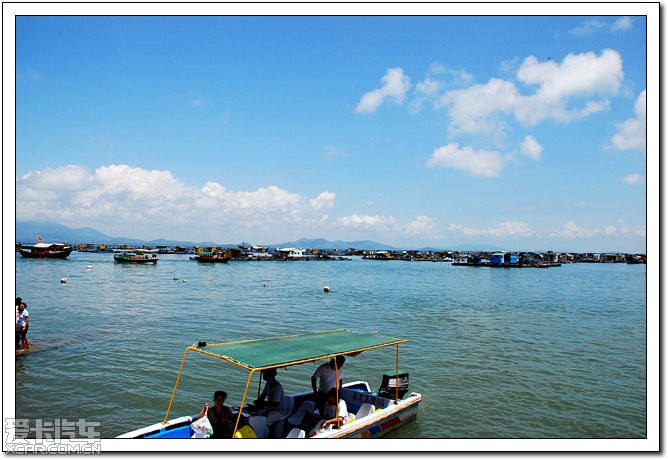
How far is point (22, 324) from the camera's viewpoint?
16.2m

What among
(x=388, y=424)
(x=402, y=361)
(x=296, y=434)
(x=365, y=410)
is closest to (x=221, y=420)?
(x=296, y=434)

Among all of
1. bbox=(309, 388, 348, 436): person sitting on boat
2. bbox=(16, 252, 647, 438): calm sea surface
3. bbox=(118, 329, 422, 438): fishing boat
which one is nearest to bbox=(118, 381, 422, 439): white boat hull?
bbox=(118, 329, 422, 438): fishing boat

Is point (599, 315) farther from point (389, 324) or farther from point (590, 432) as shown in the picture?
point (590, 432)

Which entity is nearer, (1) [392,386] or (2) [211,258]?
(1) [392,386]

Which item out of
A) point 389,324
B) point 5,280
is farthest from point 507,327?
point 5,280

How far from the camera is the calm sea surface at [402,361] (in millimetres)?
11859

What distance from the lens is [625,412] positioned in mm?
12586

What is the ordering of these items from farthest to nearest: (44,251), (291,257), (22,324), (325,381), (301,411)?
(291,257) → (44,251) → (22,324) → (301,411) → (325,381)

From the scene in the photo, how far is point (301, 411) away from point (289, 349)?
1684mm

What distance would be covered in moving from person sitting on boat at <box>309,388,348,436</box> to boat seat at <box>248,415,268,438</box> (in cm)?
89

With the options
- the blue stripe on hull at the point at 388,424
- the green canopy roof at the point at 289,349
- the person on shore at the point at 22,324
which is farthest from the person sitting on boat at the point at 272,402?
the person on shore at the point at 22,324

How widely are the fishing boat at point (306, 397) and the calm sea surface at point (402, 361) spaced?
29.4 inches

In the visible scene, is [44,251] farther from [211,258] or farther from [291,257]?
[291,257]

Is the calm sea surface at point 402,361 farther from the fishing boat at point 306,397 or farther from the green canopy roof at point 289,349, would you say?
the green canopy roof at point 289,349
